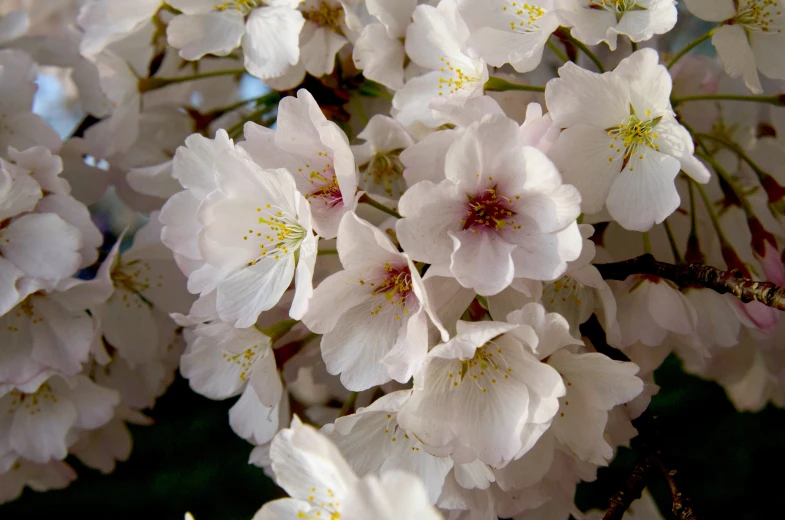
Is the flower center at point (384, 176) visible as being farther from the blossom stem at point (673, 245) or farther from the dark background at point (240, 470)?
the dark background at point (240, 470)

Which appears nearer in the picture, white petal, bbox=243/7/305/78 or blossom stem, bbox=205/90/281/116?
white petal, bbox=243/7/305/78

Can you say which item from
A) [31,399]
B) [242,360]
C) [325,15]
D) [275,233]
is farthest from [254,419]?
[325,15]

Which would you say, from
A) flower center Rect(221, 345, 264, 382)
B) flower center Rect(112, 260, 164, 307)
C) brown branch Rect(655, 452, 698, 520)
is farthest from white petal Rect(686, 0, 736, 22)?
flower center Rect(112, 260, 164, 307)

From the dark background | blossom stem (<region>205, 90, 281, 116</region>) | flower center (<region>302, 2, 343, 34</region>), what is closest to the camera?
flower center (<region>302, 2, 343, 34</region>)

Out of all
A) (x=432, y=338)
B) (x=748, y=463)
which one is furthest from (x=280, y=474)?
Answer: (x=748, y=463)

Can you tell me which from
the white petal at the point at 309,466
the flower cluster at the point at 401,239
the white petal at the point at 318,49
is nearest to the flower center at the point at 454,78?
the flower cluster at the point at 401,239

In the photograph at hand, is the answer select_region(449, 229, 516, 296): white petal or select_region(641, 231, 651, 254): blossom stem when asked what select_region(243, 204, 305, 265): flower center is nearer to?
select_region(449, 229, 516, 296): white petal
